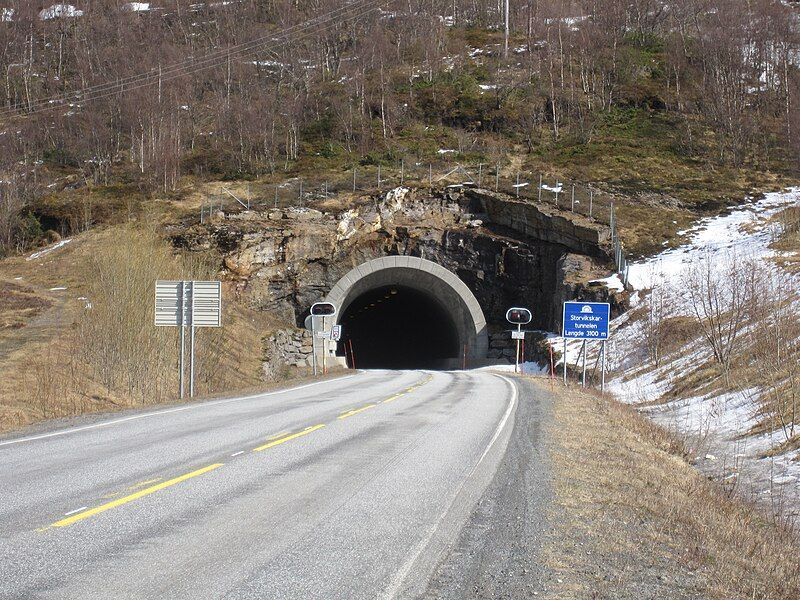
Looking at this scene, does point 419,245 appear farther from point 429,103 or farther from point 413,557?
point 413,557

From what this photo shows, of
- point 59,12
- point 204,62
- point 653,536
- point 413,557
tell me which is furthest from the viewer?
point 59,12

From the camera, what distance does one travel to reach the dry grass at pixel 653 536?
4.93 metres

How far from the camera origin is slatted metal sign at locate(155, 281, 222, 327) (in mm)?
19109

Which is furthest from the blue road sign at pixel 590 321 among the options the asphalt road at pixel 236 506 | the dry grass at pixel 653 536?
the dry grass at pixel 653 536

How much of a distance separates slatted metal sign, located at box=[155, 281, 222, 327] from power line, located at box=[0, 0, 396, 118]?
46138mm

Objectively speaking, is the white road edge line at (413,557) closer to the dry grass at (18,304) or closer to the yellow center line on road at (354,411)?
the yellow center line on road at (354,411)

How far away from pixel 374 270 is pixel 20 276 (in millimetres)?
16841

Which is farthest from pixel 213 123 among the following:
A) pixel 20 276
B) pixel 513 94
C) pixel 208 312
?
pixel 208 312

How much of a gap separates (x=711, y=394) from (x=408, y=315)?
33.7 meters

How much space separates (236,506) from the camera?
20.9 feet

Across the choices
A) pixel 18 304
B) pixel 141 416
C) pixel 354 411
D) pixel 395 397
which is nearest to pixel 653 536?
pixel 354 411

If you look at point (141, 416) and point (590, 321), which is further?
point (590, 321)

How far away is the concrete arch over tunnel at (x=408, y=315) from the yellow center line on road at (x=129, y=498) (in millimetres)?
30287

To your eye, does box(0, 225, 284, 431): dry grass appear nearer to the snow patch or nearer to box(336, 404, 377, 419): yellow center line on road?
box(336, 404, 377, 419): yellow center line on road
